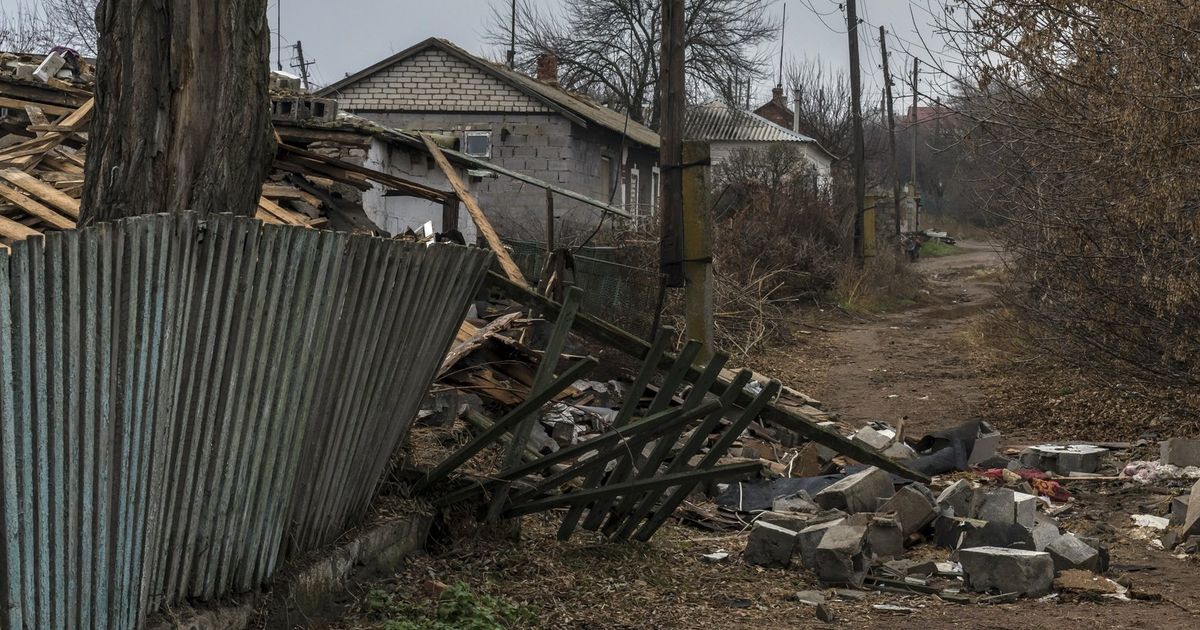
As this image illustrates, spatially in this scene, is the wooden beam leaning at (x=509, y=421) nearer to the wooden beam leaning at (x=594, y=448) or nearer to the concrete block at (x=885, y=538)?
the wooden beam leaning at (x=594, y=448)

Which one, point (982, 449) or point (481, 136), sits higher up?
point (481, 136)

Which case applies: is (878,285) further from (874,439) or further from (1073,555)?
(1073,555)

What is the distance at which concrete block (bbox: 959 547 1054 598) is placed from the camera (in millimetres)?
6047

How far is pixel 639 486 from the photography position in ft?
20.1

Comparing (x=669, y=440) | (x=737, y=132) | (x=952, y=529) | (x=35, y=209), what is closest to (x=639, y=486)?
(x=669, y=440)

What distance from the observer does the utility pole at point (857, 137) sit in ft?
99.8

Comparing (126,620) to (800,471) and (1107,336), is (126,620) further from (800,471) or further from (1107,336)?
(1107,336)

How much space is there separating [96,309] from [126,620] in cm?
98

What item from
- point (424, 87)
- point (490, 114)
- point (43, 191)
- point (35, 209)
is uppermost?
point (424, 87)

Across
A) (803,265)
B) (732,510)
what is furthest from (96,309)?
(803,265)

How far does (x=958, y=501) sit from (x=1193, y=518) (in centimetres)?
132

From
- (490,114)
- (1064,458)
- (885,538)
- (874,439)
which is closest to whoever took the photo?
(885,538)

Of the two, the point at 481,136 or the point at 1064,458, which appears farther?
the point at 481,136

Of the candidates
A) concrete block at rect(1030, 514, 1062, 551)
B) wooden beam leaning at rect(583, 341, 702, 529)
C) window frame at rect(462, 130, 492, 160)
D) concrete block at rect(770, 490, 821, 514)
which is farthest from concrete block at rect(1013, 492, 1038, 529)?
window frame at rect(462, 130, 492, 160)
